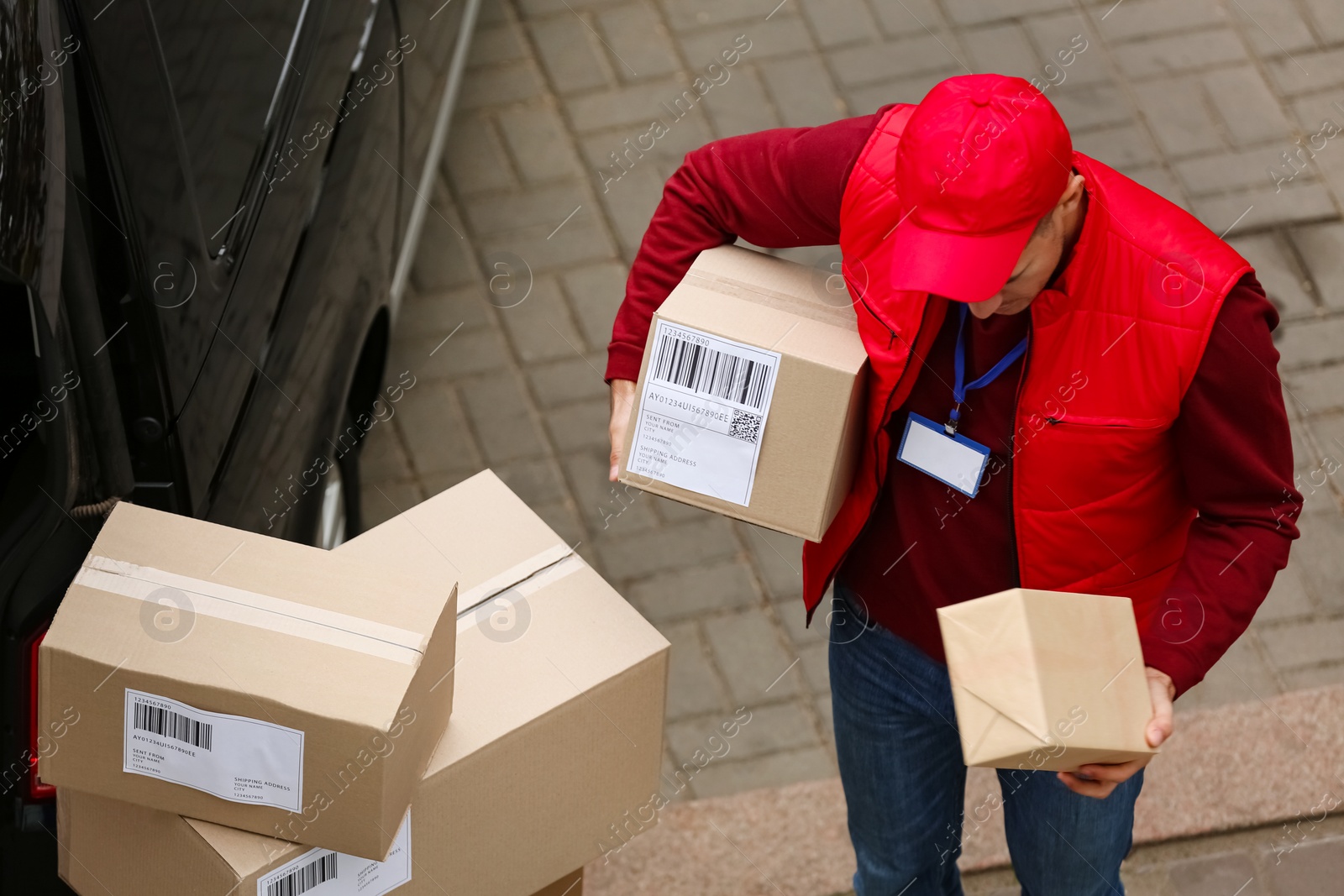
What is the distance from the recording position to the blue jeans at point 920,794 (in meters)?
2.25

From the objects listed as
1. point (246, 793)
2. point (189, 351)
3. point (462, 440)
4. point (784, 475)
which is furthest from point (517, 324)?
point (246, 793)

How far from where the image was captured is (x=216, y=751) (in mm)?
1626

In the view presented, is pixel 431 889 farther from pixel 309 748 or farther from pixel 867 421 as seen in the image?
pixel 867 421

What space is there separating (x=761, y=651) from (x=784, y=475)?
1.45 m

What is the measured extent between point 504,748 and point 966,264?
858 mm

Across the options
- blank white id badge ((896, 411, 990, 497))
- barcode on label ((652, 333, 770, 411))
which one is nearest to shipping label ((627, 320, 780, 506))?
barcode on label ((652, 333, 770, 411))

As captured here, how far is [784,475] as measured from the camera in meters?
1.95

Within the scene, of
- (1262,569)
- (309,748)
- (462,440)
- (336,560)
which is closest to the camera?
(309,748)

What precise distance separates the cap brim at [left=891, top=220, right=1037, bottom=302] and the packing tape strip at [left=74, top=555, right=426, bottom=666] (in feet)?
2.51

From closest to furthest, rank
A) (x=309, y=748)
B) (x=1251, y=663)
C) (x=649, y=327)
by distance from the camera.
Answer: (x=309, y=748) < (x=649, y=327) < (x=1251, y=663)

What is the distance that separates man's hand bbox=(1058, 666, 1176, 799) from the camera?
1855mm

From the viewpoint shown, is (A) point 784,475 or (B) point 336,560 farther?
(A) point 784,475

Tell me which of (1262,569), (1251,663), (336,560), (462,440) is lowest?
(1251,663)

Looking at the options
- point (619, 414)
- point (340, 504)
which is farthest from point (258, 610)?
point (340, 504)
